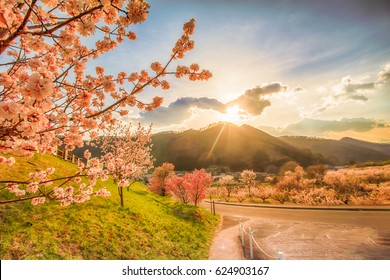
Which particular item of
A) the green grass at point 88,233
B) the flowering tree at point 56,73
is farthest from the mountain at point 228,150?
the flowering tree at point 56,73

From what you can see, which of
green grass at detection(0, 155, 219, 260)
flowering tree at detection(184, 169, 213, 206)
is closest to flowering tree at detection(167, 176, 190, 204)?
flowering tree at detection(184, 169, 213, 206)

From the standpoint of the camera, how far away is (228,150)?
120m

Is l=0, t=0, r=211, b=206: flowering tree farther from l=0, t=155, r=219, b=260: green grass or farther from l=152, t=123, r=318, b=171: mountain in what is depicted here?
l=152, t=123, r=318, b=171: mountain

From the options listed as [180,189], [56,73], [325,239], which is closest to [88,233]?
[56,73]

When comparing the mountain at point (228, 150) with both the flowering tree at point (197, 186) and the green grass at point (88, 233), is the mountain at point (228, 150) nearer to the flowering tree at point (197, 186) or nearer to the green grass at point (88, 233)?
the flowering tree at point (197, 186)

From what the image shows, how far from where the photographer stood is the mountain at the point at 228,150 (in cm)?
10150

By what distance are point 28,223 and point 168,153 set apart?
110 metres

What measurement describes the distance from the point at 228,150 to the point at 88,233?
372 ft

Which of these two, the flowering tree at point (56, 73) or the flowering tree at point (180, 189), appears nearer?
the flowering tree at point (56, 73)

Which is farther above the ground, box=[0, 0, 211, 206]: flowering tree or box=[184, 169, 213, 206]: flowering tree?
box=[0, 0, 211, 206]: flowering tree

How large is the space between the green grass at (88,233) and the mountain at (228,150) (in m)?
82.6

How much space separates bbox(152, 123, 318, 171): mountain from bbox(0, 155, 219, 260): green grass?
82.6 meters

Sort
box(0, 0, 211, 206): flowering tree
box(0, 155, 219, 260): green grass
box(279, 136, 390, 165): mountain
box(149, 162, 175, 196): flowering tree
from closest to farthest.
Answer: box(0, 0, 211, 206): flowering tree < box(0, 155, 219, 260): green grass < box(149, 162, 175, 196): flowering tree < box(279, 136, 390, 165): mountain

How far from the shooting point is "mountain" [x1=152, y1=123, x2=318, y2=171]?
3996 inches
